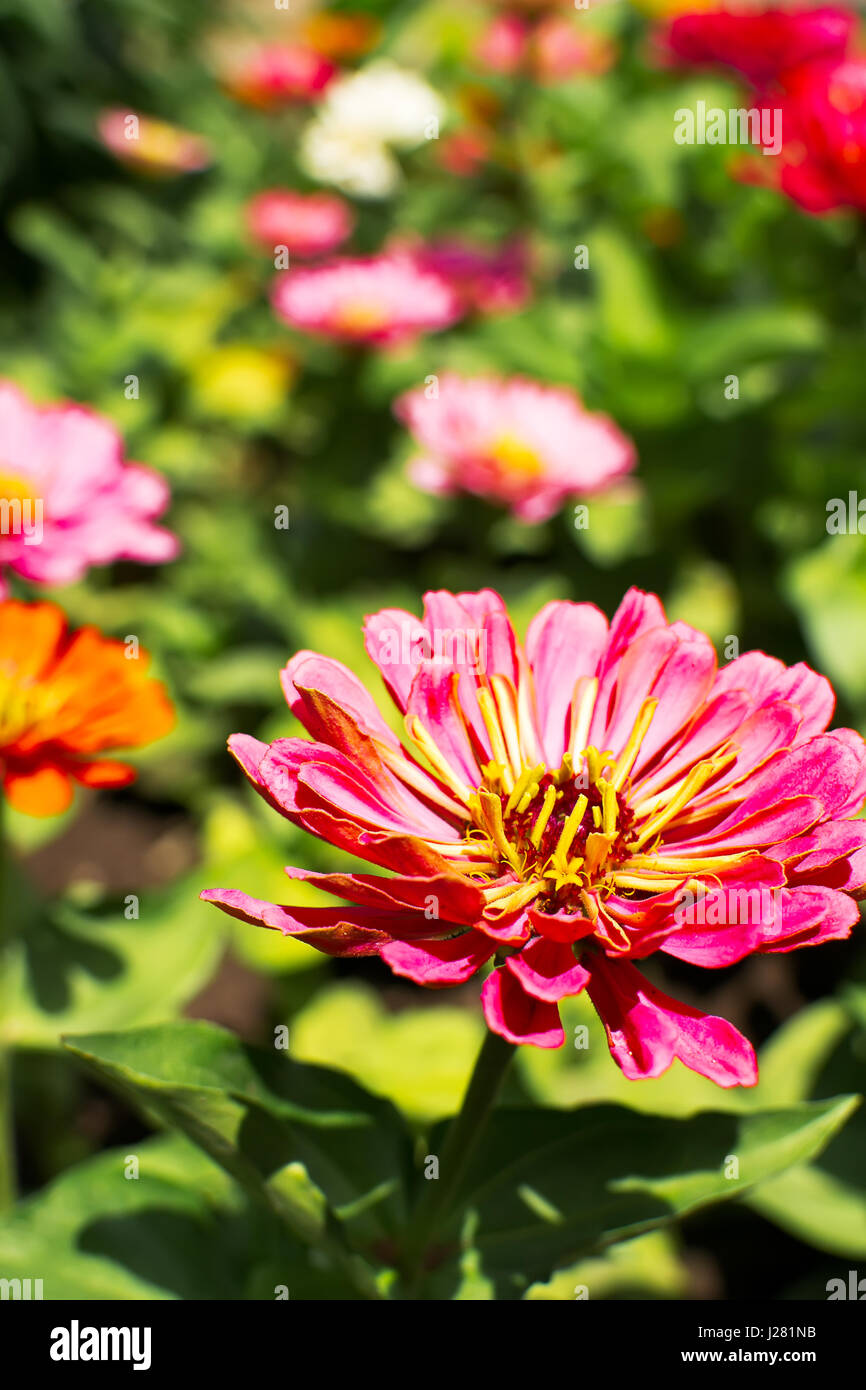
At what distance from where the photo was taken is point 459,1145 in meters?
0.71

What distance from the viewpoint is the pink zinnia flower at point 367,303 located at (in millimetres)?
1951

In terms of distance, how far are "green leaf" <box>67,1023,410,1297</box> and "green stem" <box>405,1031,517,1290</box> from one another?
3cm

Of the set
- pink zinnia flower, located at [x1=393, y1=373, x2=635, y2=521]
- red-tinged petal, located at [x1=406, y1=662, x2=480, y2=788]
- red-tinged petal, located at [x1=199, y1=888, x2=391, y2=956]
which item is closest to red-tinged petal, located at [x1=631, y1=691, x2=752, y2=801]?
red-tinged petal, located at [x1=406, y1=662, x2=480, y2=788]

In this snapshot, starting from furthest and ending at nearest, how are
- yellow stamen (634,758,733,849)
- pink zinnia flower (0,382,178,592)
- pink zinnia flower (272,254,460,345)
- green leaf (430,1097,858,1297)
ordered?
pink zinnia flower (272,254,460,345), pink zinnia flower (0,382,178,592), green leaf (430,1097,858,1297), yellow stamen (634,758,733,849)

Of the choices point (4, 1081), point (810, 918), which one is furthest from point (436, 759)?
point (4, 1081)

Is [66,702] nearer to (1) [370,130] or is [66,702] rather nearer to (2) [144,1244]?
(2) [144,1244]

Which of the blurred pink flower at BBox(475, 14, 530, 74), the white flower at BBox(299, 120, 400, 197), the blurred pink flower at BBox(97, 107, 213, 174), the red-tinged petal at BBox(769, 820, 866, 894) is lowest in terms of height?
the red-tinged petal at BBox(769, 820, 866, 894)

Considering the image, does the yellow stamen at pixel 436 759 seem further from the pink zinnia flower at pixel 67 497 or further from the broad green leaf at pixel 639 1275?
the broad green leaf at pixel 639 1275

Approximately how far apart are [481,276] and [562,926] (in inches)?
73.8

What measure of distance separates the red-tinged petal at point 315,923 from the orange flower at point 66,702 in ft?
1.05

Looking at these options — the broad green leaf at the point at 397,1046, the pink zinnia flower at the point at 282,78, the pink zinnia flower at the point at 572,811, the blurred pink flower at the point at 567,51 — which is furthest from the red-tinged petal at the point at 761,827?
the pink zinnia flower at the point at 282,78

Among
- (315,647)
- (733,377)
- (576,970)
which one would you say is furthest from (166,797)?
(576,970)

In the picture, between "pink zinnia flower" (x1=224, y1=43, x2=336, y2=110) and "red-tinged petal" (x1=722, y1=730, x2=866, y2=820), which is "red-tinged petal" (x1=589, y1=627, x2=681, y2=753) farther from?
"pink zinnia flower" (x1=224, y1=43, x2=336, y2=110)

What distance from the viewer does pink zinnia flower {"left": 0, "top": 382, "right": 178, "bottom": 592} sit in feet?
3.35
